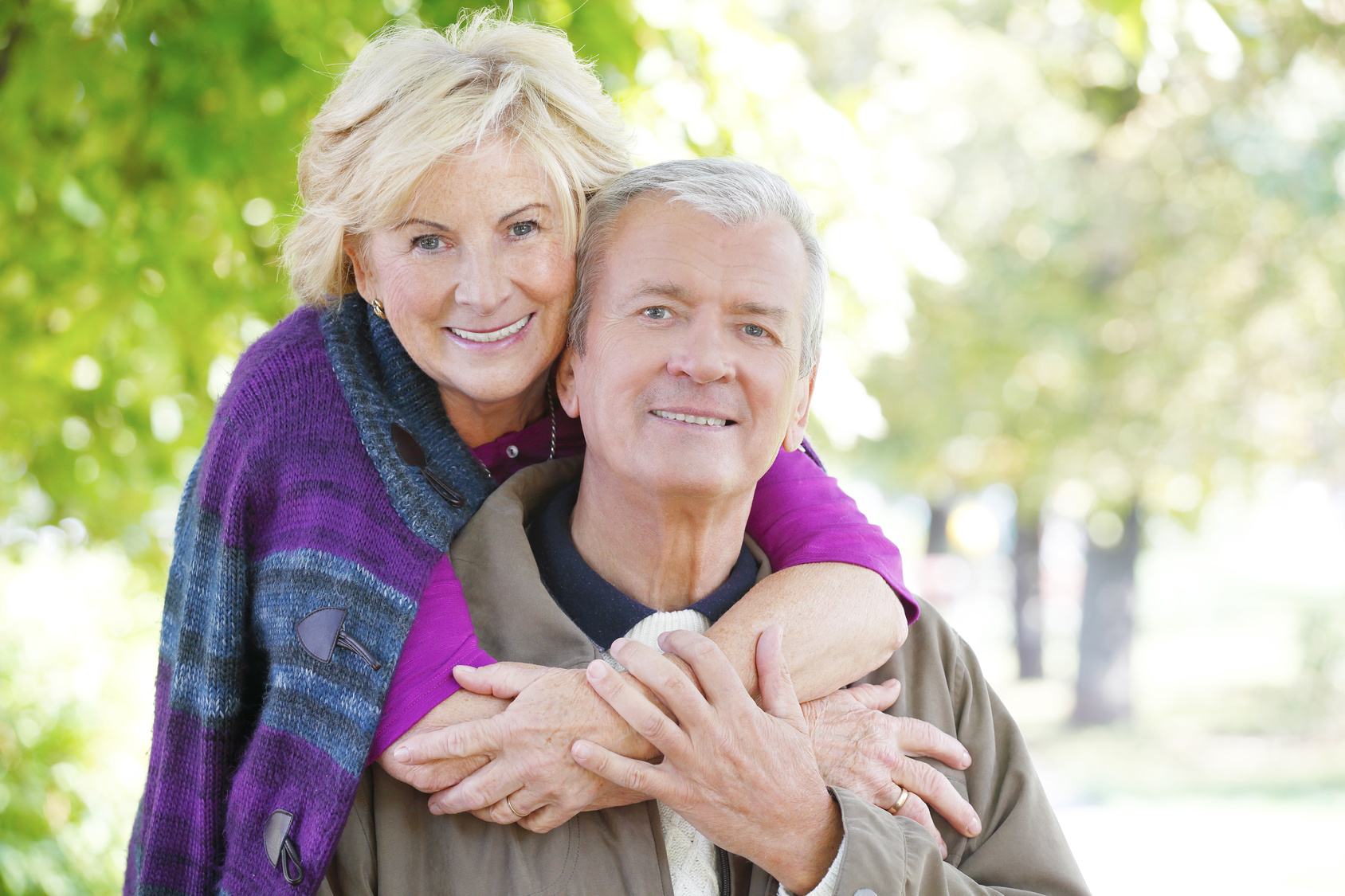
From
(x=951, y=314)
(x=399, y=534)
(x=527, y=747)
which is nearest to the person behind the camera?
(x=527, y=747)

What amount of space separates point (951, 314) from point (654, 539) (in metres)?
9.99

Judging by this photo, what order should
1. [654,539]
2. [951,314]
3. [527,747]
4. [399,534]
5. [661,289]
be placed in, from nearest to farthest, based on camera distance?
1. [527,747]
2. [399,534]
3. [661,289]
4. [654,539]
5. [951,314]

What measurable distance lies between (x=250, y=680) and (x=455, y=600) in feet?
1.27

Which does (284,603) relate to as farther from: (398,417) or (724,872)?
(724,872)

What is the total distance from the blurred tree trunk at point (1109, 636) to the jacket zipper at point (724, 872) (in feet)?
43.1

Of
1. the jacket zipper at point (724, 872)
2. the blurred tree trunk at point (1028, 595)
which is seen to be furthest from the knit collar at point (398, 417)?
the blurred tree trunk at point (1028, 595)

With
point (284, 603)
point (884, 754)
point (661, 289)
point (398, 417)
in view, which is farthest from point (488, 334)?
point (884, 754)

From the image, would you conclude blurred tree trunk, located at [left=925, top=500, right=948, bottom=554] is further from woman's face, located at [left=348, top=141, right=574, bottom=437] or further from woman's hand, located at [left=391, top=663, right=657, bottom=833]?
woman's hand, located at [left=391, top=663, right=657, bottom=833]

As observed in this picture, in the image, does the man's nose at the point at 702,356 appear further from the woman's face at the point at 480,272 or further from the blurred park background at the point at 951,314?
the blurred park background at the point at 951,314

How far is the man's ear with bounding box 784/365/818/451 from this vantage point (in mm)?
2229

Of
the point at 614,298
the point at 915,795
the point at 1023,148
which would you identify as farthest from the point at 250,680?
the point at 1023,148

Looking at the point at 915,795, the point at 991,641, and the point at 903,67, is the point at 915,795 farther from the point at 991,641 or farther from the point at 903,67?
the point at 991,641

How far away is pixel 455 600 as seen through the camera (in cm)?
193

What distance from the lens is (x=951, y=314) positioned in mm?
11617
